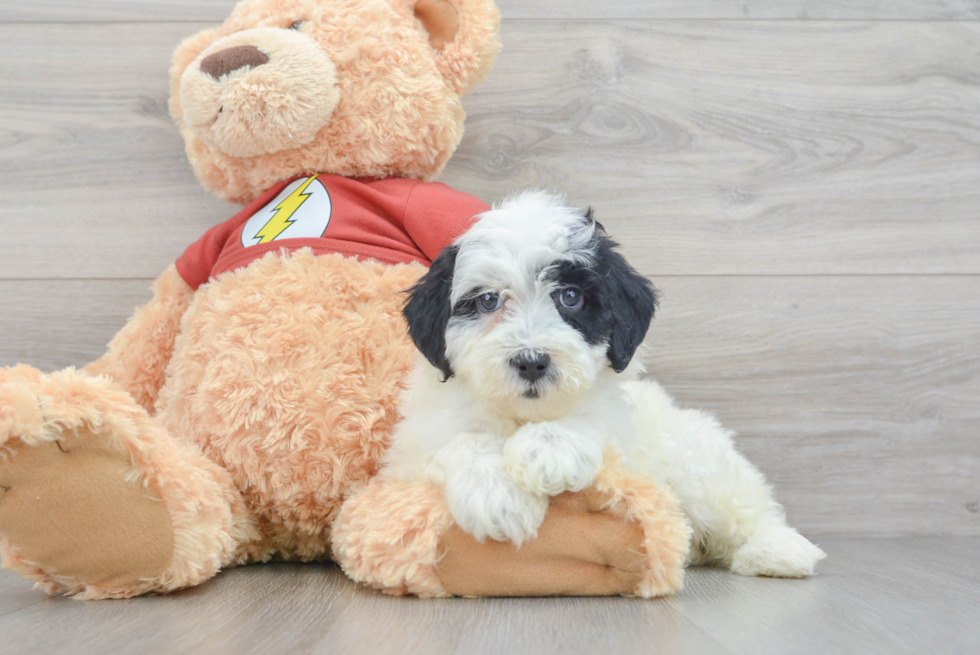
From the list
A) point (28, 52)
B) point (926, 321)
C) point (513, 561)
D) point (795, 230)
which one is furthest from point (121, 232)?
point (926, 321)

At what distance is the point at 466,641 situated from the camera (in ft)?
2.99

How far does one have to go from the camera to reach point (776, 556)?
4.49 ft

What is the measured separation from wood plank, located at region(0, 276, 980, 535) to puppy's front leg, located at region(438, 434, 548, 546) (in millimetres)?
887

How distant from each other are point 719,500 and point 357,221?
876 millimetres

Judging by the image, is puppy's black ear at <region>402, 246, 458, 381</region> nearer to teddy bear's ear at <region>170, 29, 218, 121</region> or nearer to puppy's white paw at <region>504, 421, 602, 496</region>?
puppy's white paw at <region>504, 421, 602, 496</region>

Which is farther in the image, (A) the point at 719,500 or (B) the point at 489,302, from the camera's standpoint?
(A) the point at 719,500

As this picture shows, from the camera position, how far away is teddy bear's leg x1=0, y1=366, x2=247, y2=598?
1.03 meters

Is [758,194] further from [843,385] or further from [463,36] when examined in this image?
[463,36]

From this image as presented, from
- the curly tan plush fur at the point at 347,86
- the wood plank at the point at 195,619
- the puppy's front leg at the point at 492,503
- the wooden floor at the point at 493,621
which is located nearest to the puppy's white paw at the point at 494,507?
the puppy's front leg at the point at 492,503

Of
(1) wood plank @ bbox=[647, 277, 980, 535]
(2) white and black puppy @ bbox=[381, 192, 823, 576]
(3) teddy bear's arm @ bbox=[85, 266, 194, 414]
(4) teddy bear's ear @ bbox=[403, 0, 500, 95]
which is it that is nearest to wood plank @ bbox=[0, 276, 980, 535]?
(1) wood plank @ bbox=[647, 277, 980, 535]

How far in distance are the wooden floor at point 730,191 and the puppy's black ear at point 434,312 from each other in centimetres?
70

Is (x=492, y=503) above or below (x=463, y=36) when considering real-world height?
below

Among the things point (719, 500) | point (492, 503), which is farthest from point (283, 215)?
point (719, 500)

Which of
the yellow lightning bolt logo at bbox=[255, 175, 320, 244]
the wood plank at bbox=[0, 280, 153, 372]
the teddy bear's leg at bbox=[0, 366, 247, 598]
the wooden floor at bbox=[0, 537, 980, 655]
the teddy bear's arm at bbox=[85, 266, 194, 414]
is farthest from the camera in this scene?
the wood plank at bbox=[0, 280, 153, 372]
